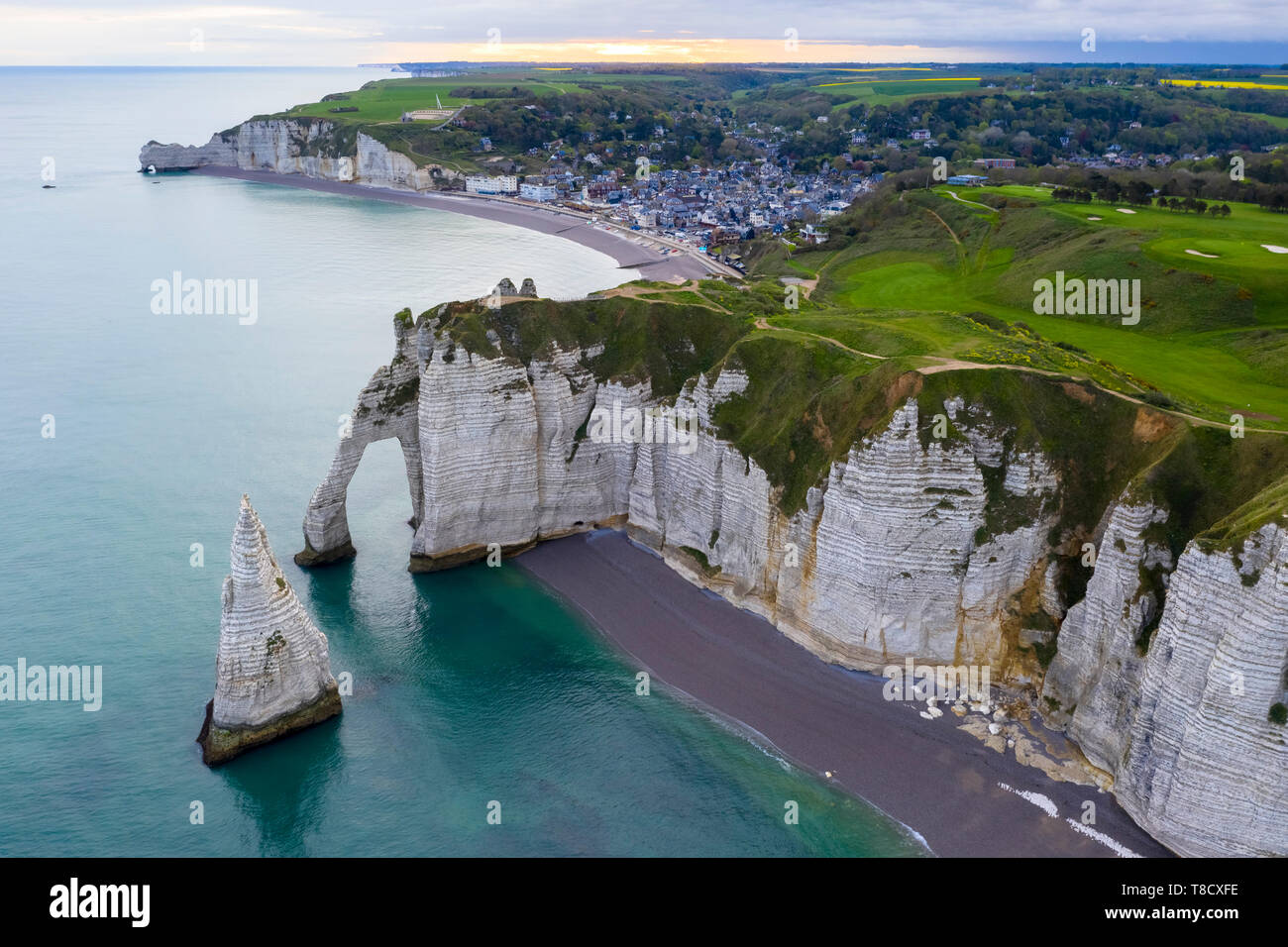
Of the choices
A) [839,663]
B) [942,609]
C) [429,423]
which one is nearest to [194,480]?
[429,423]

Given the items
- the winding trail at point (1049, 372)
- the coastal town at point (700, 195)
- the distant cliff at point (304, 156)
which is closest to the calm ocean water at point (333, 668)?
the winding trail at point (1049, 372)

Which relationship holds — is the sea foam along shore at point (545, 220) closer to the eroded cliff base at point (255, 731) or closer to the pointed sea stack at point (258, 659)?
the eroded cliff base at point (255, 731)

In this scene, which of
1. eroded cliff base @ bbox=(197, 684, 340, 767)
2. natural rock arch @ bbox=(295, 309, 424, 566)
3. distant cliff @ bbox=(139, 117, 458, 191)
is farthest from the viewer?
distant cliff @ bbox=(139, 117, 458, 191)

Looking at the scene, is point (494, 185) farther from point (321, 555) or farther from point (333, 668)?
point (333, 668)

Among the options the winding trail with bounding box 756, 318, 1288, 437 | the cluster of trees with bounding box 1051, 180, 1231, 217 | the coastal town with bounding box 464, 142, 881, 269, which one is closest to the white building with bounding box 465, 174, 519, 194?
the coastal town with bounding box 464, 142, 881, 269

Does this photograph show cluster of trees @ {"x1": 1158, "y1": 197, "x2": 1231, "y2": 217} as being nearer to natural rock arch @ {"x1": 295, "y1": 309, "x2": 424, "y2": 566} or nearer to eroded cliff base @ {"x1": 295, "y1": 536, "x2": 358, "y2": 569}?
natural rock arch @ {"x1": 295, "y1": 309, "x2": 424, "y2": 566}

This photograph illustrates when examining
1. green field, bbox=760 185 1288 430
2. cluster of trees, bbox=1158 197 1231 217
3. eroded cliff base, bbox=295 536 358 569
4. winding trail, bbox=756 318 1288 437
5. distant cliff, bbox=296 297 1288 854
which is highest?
cluster of trees, bbox=1158 197 1231 217
